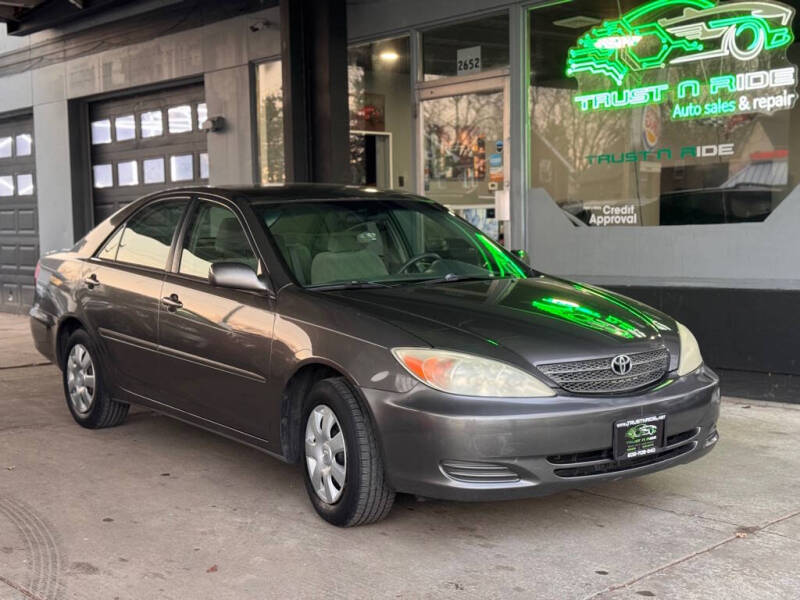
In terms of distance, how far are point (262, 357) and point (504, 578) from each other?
1625 millimetres

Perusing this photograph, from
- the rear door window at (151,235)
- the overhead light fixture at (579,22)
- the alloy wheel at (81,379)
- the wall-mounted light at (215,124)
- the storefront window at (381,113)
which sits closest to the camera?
the rear door window at (151,235)

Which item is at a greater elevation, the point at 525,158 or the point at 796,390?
the point at 525,158

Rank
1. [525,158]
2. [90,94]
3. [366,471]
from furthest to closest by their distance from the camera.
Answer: [90,94], [525,158], [366,471]

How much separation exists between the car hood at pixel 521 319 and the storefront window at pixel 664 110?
3.27 m

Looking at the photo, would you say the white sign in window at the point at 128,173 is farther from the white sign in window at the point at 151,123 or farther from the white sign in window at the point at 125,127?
the white sign in window at the point at 151,123

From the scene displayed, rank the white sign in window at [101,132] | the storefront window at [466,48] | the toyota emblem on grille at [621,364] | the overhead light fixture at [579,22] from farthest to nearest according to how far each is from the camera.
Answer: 1. the white sign in window at [101,132]
2. the storefront window at [466,48]
3. the overhead light fixture at [579,22]
4. the toyota emblem on grille at [621,364]

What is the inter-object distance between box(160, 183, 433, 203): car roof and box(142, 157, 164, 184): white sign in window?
8.04 metres

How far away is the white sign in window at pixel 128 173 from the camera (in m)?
14.0

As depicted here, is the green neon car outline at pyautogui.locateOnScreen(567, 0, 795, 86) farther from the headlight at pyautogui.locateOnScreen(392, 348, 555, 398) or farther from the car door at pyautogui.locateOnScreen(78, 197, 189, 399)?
the headlight at pyautogui.locateOnScreen(392, 348, 555, 398)

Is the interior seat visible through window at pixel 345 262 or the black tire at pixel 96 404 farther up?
the interior seat visible through window at pixel 345 262

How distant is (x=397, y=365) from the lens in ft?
13.4

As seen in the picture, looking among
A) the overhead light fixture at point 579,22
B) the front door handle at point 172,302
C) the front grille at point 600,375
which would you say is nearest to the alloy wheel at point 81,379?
the front door handle at point 172,302

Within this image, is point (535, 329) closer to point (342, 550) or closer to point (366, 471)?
point (366, 471)

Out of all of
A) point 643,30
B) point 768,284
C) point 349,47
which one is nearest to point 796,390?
point 768,284
